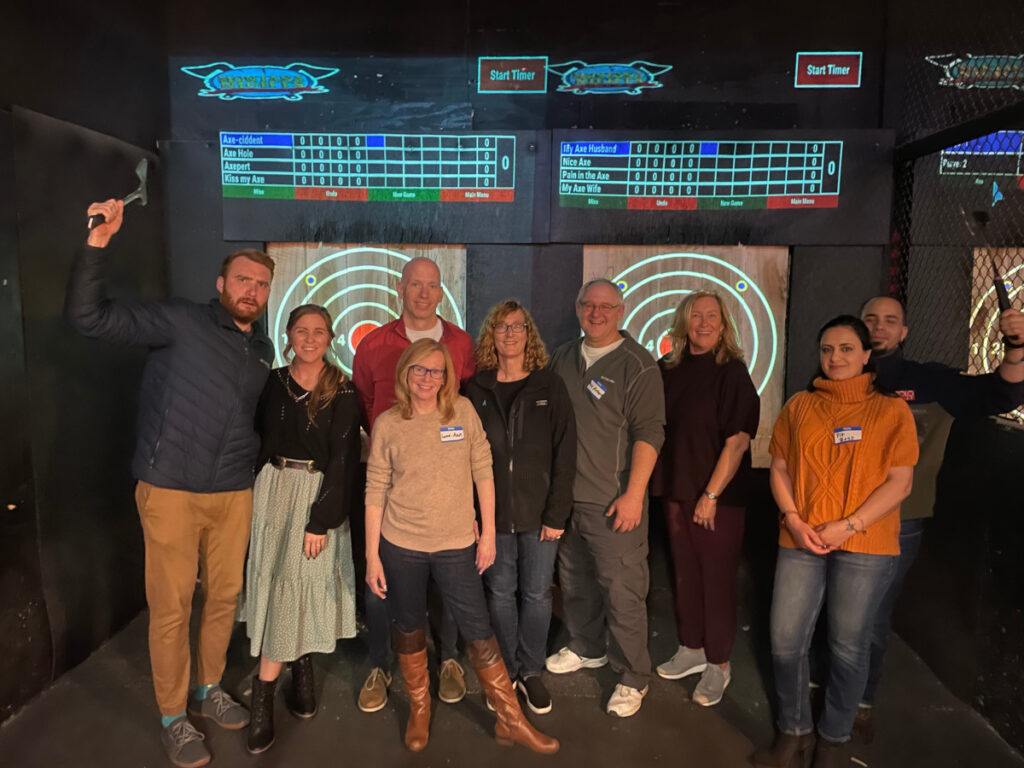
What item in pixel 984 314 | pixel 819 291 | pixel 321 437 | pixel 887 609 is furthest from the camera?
pixel 819 291

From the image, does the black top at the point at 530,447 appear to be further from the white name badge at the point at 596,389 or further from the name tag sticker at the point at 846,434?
the name tag sticker at the point at 846,434

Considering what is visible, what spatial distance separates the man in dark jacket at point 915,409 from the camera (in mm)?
2445

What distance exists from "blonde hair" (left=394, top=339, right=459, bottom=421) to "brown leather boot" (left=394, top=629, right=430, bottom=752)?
0.83 metres

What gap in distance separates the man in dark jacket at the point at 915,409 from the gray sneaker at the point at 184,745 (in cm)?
245

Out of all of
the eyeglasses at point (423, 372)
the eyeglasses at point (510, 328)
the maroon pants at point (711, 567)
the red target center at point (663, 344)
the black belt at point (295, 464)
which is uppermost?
the eyeglasses at point (510, 328)

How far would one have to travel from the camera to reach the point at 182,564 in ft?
7.82

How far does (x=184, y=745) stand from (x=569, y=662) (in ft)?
5.04

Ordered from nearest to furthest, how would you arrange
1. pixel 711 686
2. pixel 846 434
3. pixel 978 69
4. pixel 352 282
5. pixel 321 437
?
pixel 846 434 → pixel 321 437 → pixel 711 686 → pixel 978 69 → pixel 352 282

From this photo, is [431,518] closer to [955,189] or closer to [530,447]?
[530,447]

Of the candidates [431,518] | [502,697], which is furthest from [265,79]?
[502,697]

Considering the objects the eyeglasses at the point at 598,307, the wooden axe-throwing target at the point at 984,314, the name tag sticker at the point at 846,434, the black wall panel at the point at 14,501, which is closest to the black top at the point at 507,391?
the eyeglasses at the point at 598,307

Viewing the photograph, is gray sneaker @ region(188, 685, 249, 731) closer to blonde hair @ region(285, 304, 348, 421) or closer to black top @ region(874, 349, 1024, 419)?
blonde hair @ region(285, 304, 348, 421)

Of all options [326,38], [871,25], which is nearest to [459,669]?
[326,38]

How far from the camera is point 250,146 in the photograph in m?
3.39
